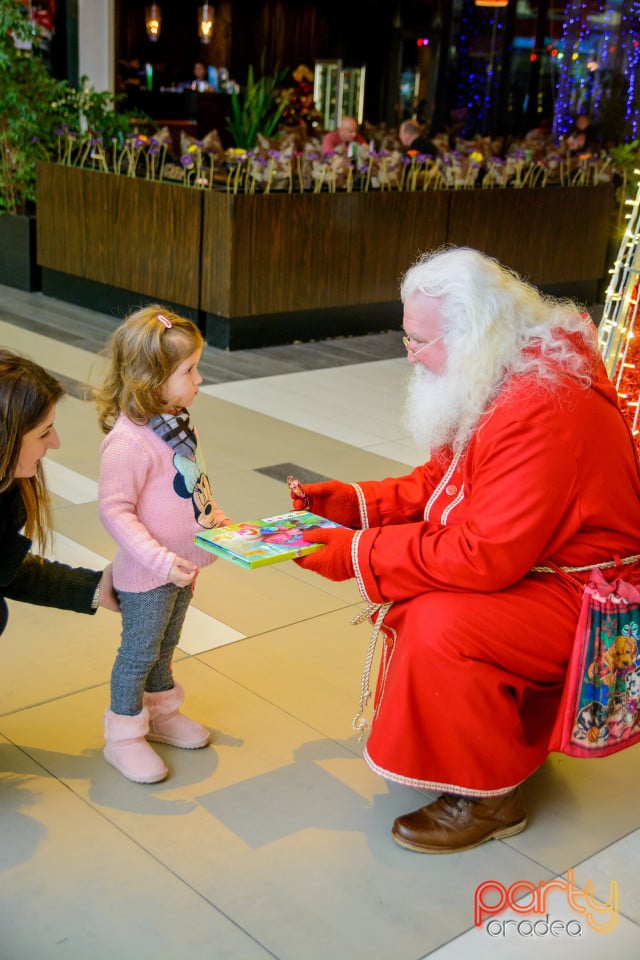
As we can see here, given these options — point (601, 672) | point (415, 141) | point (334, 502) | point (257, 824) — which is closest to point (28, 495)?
point (334, 502)

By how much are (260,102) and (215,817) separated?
755 cm

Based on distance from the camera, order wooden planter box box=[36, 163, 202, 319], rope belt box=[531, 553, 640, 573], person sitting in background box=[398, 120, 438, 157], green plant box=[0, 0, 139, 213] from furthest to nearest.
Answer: person sitting in background box=[398, 120, 438, 157]
green plant box=[0, 0, 139, 213]
wooden planter box box=[36, 163, 202, 319]
rope belt box=[531, 553, 640, 573]

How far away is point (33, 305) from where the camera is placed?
7.88m

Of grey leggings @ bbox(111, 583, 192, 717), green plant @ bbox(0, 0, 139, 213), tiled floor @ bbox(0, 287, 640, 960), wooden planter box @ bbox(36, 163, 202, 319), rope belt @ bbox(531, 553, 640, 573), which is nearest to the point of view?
tiled floor @ bbox(0, 287, 640, 960)

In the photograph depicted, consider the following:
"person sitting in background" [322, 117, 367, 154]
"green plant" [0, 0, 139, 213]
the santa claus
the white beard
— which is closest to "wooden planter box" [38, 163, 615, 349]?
"green plant" [0, 0, 139, 213]

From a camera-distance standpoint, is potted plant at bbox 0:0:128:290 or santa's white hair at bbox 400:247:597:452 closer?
santa's white hair at bbox 400:247:597:452

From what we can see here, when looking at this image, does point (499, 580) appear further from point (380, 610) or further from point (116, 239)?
point (116, 239)

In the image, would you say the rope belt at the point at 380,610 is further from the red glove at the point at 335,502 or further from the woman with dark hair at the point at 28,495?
the woman with dark hair at the point at 28,495

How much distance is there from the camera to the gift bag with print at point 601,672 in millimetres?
2289

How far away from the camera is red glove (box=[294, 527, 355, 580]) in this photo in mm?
2402

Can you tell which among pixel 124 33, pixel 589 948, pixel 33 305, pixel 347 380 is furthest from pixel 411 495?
pixel 124 33

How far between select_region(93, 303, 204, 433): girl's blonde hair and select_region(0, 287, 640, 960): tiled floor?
0.84 m

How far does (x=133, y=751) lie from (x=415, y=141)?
24.2 ft

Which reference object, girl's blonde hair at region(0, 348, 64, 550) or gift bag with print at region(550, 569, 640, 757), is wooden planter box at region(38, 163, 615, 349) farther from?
gift bag with print at region(550, 569, 640, 757)
